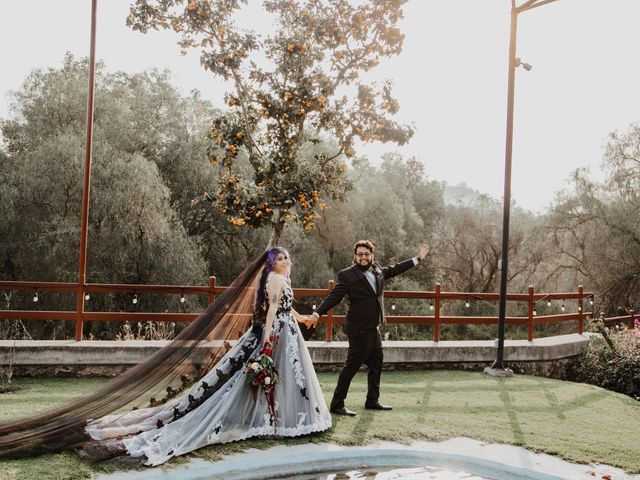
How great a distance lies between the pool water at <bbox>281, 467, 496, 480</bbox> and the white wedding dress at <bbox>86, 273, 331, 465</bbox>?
0.76 m

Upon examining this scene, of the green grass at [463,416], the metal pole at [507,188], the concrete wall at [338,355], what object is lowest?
the green grass at [463,416]

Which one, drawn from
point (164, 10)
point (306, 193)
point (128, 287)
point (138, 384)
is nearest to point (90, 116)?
point (164, 10)

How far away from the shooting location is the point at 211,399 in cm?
563

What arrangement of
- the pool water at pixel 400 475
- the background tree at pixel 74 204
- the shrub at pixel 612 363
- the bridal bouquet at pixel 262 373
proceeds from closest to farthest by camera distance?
the pool water at pixel 400 475 < the bridal bouquet at pixel 262 373 < the shrub at pixel 612 363 < the background tree at pixel 74 204

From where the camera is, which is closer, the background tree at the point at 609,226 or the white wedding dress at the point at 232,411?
the white wedding dress at the point at 232,411

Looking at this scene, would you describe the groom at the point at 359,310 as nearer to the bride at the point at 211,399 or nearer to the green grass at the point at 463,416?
the green grass at the point at 463,416

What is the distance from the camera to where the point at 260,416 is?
229 inches

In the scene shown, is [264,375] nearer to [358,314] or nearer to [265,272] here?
[265,272]

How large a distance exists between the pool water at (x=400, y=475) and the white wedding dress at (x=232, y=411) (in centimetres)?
76

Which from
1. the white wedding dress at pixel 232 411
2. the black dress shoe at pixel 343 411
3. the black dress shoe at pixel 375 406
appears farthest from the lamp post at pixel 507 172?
the white wedding dress at pixel 232 411

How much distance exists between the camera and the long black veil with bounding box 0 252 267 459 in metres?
5.13

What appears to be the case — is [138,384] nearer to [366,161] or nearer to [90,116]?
[90,116]

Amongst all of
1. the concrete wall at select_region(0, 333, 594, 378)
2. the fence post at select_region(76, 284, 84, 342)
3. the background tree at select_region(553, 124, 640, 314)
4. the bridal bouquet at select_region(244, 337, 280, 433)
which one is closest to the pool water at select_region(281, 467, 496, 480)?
the bridal bouquet at select_region(244, 337, 280, 433)

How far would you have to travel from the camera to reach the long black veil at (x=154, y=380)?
16.8ft
